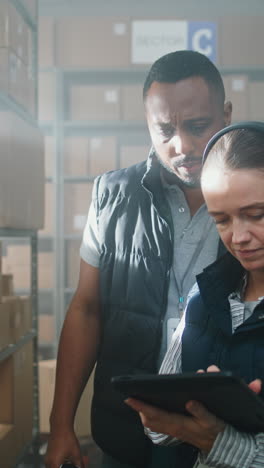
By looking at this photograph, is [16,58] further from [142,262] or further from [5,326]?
[142,262]

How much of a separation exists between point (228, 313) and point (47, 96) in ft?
11.3

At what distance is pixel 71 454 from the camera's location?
1.18m

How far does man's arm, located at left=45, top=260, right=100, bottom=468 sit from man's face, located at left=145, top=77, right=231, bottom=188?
316mm

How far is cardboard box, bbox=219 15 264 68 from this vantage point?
12.6 ft

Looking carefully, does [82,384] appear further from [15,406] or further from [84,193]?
[84,193]

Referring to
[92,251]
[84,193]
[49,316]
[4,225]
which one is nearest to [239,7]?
Result: [84,193]

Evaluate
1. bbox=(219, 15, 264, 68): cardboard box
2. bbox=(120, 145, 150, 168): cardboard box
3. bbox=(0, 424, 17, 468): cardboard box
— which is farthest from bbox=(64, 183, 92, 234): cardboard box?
bbox=(0, 424, 17, 468): cardboard box

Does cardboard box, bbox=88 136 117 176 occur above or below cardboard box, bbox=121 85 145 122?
below

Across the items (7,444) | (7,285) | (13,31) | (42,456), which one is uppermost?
(13,31)

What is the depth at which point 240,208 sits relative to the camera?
79cm

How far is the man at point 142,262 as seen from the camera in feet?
3.87

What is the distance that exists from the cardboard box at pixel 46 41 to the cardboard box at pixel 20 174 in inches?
76.6

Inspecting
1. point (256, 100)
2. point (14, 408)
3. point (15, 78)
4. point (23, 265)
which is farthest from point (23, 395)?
point (256, 100)

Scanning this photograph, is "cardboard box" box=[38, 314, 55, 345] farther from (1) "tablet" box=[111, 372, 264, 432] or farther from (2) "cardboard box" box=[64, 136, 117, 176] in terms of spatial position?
(1) "tablet" box=[111, 372, 264, 432]
